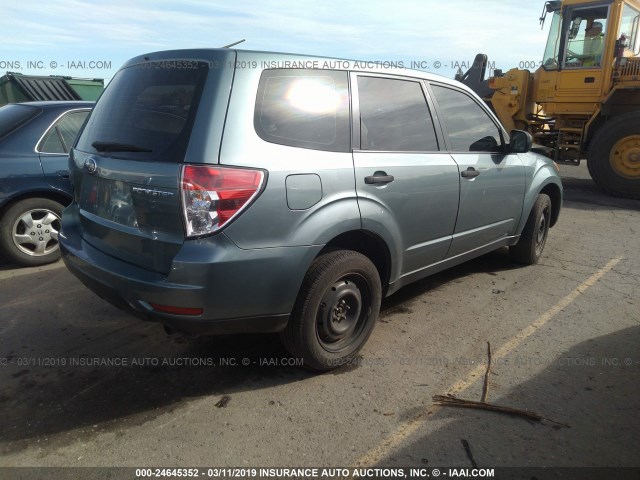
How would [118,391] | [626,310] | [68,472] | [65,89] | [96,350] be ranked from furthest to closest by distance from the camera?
[65,89] → [626,310] → [96,350] → [118,391] → [68,472]

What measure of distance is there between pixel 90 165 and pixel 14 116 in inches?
105

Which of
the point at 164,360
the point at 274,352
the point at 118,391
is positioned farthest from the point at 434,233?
the point at 118,391

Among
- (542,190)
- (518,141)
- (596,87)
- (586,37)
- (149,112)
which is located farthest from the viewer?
(586,37)

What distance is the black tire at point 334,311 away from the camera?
9.00ft

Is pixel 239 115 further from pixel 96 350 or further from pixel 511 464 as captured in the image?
pixel 511 464

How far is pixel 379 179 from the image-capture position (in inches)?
119

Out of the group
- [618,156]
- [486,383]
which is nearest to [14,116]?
[486,383]

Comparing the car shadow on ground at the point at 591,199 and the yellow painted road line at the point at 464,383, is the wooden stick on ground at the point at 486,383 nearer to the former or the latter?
the yellow painted road line at the point at 464,383

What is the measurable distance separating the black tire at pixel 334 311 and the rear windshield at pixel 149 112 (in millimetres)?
1021

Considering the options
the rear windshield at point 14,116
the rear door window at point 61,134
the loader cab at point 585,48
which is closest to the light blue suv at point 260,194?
the rear door window at point 61,134

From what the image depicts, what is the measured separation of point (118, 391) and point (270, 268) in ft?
3.98

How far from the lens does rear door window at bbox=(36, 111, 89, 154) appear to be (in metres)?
4.76

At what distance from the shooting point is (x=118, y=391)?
280 centimetres

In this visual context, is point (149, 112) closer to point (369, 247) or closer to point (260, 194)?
point (260, 194)
